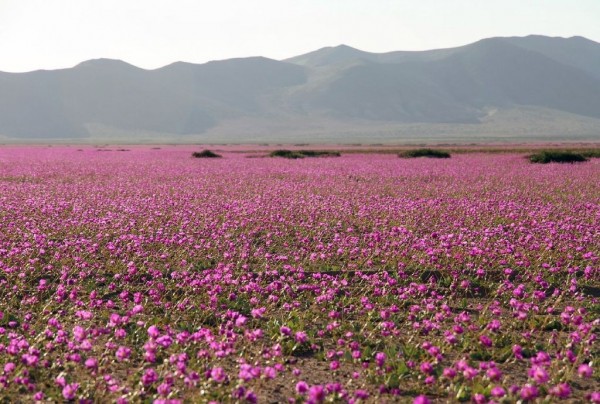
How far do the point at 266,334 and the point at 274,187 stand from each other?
13.4 metres

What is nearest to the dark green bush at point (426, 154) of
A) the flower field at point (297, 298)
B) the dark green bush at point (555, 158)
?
the dark green bush at point (555, 158)

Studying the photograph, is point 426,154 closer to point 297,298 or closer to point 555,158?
point 555,158

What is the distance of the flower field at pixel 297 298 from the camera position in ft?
17.3

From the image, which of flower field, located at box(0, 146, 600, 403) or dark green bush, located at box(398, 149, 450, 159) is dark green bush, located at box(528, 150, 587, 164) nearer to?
dark green bush, located at box(398, 149, 450, 159)

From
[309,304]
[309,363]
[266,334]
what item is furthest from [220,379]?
[309,304]

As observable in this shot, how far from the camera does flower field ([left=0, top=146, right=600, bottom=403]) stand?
5.26 metres

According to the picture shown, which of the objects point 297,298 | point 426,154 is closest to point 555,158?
point 426,154

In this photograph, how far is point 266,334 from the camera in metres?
6.76

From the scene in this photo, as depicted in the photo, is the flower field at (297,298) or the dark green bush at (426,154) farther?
the dark green bush at (426,154)

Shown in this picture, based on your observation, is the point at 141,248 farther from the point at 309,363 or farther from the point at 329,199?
the point at 329,199

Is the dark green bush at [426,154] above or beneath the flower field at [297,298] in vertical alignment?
above

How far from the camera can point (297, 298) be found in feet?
25.4

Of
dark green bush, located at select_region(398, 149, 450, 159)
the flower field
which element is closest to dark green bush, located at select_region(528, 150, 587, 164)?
dark green bush, located at select_region(398, 149, 450, 159)

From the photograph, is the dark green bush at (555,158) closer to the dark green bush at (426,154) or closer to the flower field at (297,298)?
the dark green bush at (426,154)
